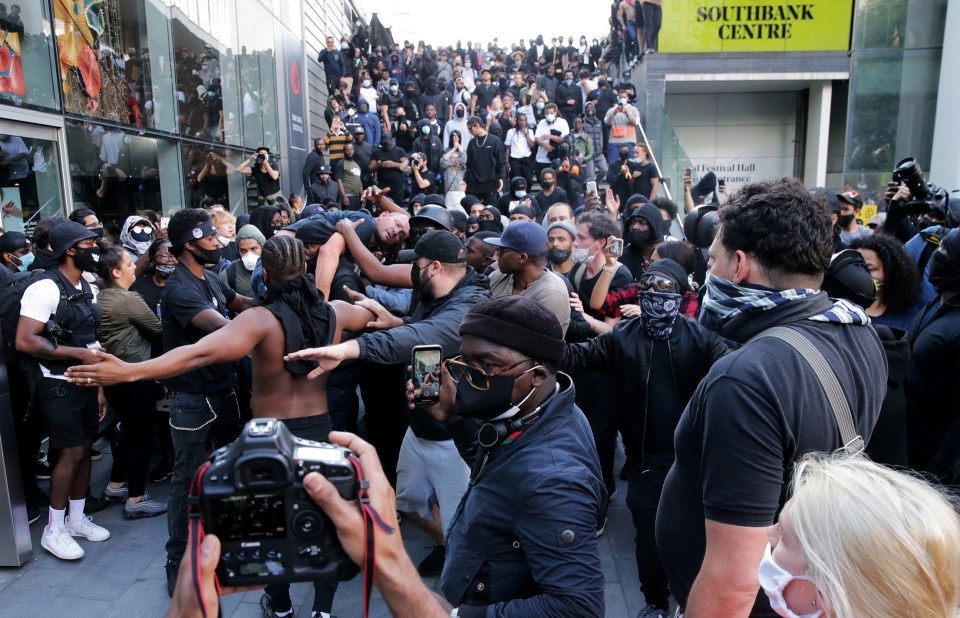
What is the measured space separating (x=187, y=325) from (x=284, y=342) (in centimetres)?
103

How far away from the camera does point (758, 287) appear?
1.90 m

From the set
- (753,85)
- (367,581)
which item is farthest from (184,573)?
(753,85)

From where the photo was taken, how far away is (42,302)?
434 centimetres

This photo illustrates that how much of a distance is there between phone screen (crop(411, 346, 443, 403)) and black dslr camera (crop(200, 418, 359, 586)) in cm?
133

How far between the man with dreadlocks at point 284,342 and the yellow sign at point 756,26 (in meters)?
15.3

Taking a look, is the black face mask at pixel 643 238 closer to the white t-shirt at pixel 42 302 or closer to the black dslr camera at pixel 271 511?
the white t-shirt at pixel 42 302

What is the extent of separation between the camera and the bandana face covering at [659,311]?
3562 millimetres

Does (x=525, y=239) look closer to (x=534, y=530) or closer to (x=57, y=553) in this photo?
(x=534, y=530)

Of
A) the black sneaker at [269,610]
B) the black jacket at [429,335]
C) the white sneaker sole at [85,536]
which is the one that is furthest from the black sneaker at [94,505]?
the black jacket at [429,335]

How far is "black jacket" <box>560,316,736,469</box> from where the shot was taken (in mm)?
3502

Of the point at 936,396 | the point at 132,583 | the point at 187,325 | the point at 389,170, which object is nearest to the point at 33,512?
the point at 132,583

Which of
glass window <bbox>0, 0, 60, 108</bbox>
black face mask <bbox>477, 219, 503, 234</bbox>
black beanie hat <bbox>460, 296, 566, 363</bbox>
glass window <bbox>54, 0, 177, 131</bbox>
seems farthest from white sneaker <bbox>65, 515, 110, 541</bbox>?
glass window <bbox>54, 0, 177, 131</bbox>

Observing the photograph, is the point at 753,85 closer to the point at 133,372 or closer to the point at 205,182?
the point at 205,182

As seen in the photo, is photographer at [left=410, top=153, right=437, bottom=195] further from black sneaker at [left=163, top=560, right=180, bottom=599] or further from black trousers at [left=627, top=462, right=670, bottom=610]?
black trousers at [left=627, top=462, right=670, bottom=610]
